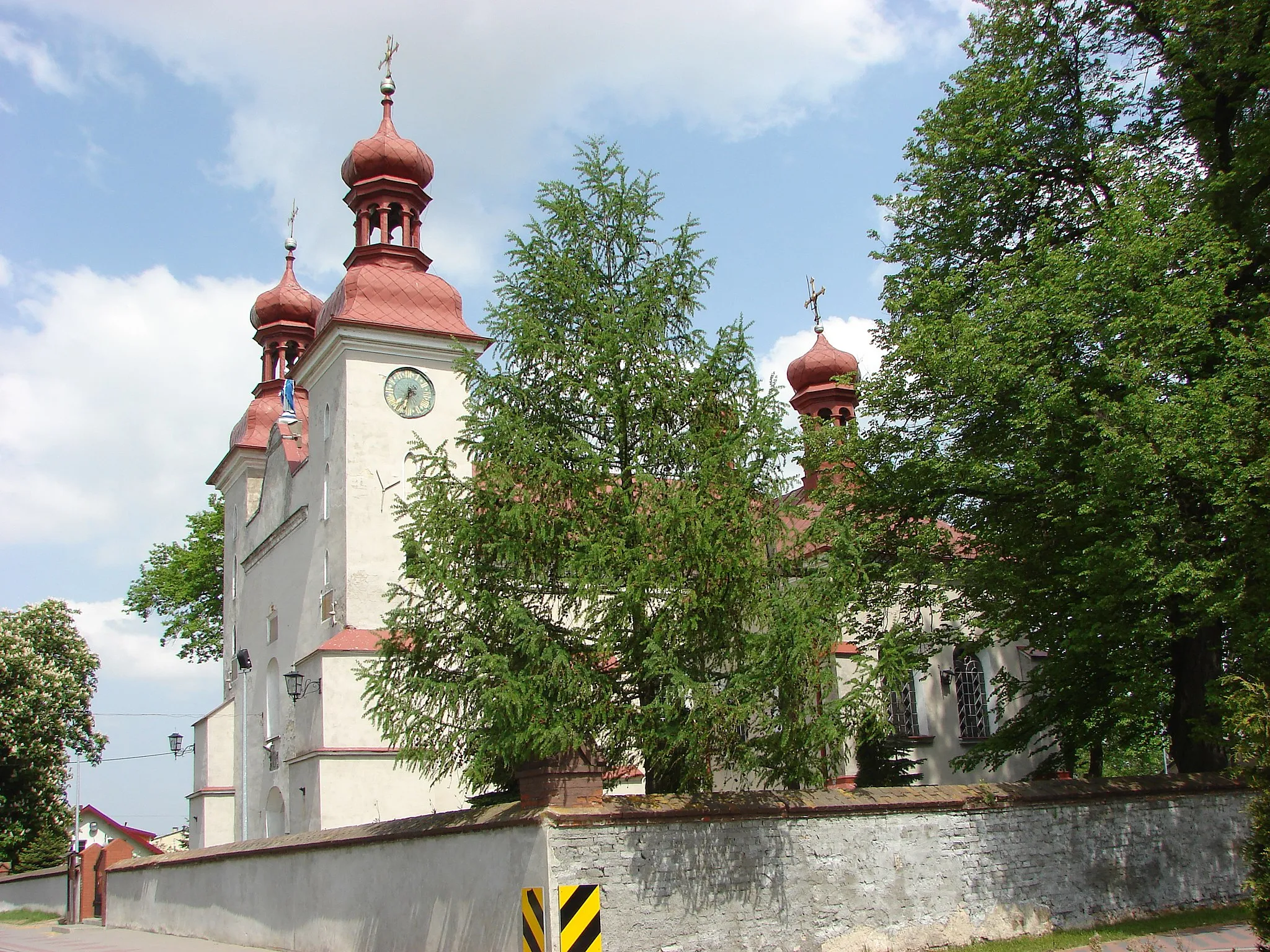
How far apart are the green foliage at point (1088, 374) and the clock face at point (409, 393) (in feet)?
31.1

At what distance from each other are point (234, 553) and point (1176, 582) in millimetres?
25686

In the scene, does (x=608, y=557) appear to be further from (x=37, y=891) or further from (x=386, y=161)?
(x=37, y=891)

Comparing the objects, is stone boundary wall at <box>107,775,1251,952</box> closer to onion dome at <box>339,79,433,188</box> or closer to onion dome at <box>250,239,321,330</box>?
onion dome at <box>339,79,433,188</box>

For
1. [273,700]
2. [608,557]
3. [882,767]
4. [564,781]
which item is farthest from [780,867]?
[273,700]

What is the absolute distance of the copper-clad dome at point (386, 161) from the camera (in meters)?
24.8

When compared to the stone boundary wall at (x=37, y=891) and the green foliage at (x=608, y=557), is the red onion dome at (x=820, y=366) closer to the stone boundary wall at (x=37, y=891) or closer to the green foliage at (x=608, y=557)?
the green foliage at (x=608, y=557)

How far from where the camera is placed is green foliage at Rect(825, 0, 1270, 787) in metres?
13.7

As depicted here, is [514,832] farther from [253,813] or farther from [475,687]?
[253,813]

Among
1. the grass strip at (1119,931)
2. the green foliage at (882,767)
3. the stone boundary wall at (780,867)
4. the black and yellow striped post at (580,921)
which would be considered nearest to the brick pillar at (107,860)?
the stone boundary wall at (780,867)

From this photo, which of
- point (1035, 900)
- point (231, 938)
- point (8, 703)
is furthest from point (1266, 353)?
point (8, 703)

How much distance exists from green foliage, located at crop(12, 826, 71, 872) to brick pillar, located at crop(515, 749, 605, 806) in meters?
26.4

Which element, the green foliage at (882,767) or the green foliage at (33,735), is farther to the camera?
the green foliage at (33,735)

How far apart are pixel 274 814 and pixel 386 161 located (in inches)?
567

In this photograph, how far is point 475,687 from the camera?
432 inches
